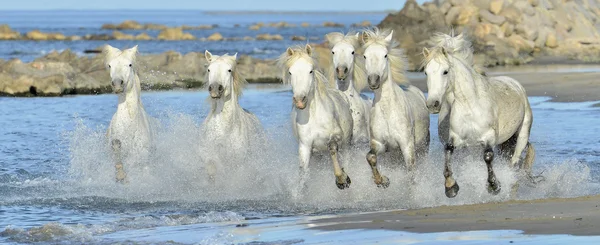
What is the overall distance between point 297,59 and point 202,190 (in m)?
2.21

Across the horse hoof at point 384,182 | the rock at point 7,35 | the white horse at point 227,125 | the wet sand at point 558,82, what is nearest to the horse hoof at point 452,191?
the horse hoof at point 384,182

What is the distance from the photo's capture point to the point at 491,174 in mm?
9570

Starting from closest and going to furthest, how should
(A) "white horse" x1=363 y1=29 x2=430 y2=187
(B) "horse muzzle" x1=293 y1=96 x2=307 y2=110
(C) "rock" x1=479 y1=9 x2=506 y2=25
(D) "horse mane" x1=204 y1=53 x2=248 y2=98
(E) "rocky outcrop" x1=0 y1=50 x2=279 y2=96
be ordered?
(B) "horse muzzle" x1=293 y1=96 x2=307 y2=110
(A) "white horse" x1=363 y1=29 x2=430 y2=187
(D) "horse mane" x1=204 y1=53 x2=248 y2=98
(E) "rocky outcrop" x1=0 y1=50 x2=279 y2=96
(C) "rock" x1=479 y1=9 x2=506 y2=25

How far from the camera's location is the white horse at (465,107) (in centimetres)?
930

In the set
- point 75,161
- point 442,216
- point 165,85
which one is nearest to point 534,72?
point 165,85

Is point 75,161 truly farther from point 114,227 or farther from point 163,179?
point 114,227

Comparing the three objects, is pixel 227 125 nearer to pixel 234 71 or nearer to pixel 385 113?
pixel 234 71

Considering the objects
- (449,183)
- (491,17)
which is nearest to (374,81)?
(449,183)

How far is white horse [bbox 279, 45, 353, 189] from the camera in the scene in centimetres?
984

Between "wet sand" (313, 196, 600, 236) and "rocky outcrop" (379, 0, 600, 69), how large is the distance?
27.2 meters

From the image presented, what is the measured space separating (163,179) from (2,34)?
68.7 m

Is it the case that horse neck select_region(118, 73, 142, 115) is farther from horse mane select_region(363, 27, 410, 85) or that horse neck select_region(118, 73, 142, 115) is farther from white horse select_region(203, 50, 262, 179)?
horse mane select_region(363, 27, 410, 85)

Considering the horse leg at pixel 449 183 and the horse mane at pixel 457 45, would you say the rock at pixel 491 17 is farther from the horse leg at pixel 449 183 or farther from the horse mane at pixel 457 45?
the horse leg at pixel 449 183

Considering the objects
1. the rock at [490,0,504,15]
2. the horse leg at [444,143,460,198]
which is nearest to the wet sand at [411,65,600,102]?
the rock at [490,0,504,15]
